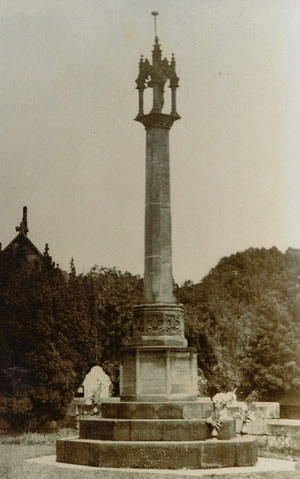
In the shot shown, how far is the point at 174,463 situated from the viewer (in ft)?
48.3

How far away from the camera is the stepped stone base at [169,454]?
48.3ft

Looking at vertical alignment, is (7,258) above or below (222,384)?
above

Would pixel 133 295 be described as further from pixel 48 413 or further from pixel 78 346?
pixel 48 413

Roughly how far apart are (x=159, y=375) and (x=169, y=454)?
2.15m

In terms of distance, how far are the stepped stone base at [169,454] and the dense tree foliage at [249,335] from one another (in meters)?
23.8

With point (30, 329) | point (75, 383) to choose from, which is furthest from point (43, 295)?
point (75, 383)

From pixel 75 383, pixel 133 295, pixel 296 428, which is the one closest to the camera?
pixel 296 428

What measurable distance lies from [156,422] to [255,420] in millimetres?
4470

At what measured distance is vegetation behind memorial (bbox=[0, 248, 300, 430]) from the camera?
103 ft

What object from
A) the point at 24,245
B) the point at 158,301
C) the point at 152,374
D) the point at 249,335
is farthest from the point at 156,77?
the point at 249,335

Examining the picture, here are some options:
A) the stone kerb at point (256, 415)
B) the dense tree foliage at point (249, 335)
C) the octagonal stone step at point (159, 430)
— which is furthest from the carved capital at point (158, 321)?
the dense tree foliage at point (249, 335)

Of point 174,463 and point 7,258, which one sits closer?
point 174,463

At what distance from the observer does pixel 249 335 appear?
45.8 m

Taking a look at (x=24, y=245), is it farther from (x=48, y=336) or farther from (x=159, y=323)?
(x=159, y=323)
